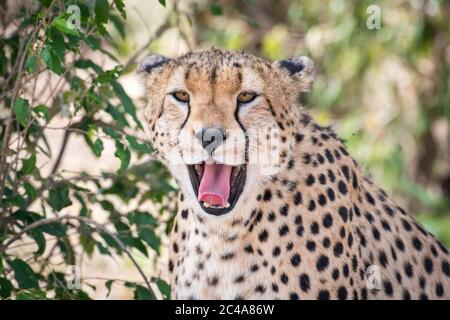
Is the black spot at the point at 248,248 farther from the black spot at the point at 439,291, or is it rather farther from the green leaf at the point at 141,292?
the black spot at the point at 439,291

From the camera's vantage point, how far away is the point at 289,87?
389cm

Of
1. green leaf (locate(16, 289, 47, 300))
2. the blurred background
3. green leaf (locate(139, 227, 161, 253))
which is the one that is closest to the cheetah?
green leaf (locate(139, 227, 161, 253))

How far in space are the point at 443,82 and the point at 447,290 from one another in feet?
15.8

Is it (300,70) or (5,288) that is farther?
(5,288)

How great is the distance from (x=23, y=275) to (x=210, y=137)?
1.25m

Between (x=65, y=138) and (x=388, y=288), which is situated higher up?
(x=65, y=138)

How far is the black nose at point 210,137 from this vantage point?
136 inches

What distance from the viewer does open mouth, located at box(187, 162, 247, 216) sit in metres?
3.61

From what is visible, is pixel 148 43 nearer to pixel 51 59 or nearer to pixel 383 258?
pixel 51 59

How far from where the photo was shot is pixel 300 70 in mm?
3967

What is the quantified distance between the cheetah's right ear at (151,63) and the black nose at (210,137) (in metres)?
0.63

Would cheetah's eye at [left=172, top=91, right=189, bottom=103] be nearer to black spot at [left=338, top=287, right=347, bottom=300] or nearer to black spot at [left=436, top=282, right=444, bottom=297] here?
black spot at [left=338, top=287, right=347, bottom=300]

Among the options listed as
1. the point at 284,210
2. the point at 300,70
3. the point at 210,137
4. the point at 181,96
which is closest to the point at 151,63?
the point at 181,96
